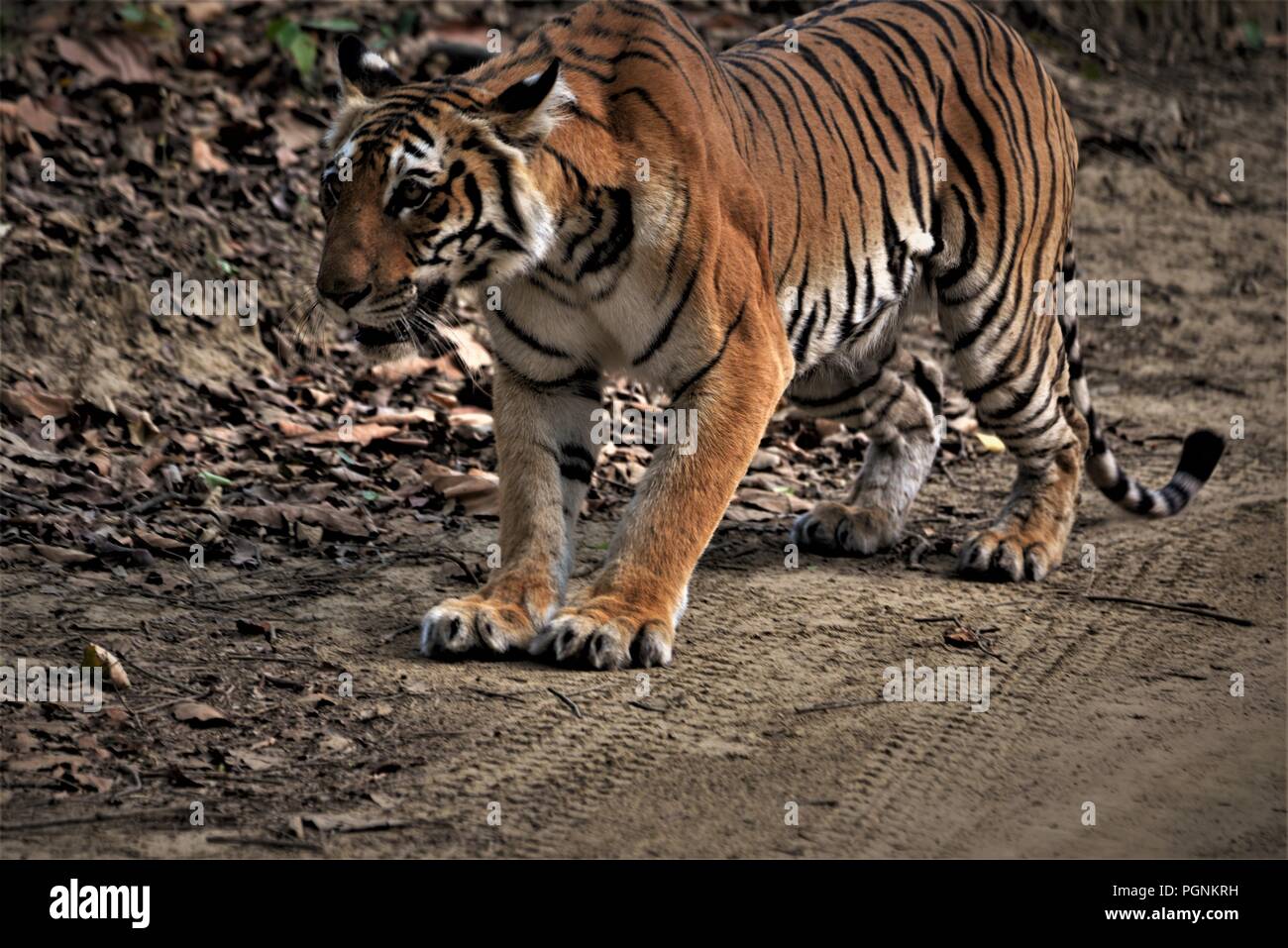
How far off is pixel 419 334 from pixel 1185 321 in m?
5.72

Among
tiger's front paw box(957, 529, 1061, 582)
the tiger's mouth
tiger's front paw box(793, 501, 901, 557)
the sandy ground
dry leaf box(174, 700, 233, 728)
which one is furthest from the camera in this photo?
tiger's front paw box(793, 501, 901, 557)

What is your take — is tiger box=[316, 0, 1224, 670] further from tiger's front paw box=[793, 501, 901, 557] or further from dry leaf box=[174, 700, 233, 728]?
dry leaf box=[174, 700, 233, 728]

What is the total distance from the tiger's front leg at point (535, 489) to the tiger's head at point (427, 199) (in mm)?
488

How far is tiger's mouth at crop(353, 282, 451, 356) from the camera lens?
A: 4191mm

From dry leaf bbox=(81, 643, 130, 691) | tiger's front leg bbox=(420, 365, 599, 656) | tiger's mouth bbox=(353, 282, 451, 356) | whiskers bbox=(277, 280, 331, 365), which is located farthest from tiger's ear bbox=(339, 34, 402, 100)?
whiskers bbox=(277, 280, 331, 365)

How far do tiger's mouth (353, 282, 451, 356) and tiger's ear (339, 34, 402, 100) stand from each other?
23.4 inches

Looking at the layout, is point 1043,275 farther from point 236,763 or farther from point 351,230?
point 236,763

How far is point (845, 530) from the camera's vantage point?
564 cm

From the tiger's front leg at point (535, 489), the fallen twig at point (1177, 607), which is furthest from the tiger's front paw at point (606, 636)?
the fallen twig at point (1177, 607)

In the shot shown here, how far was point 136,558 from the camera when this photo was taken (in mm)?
4809

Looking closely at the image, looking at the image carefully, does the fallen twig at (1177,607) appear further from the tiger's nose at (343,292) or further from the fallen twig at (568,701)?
the tiger's nose at (343,292)

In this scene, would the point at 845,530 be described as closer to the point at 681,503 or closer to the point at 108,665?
the point at 681,503

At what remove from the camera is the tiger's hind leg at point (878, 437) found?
570cm

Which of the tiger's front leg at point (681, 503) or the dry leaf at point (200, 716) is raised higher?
the tiger's front leg at point (681, 503)
